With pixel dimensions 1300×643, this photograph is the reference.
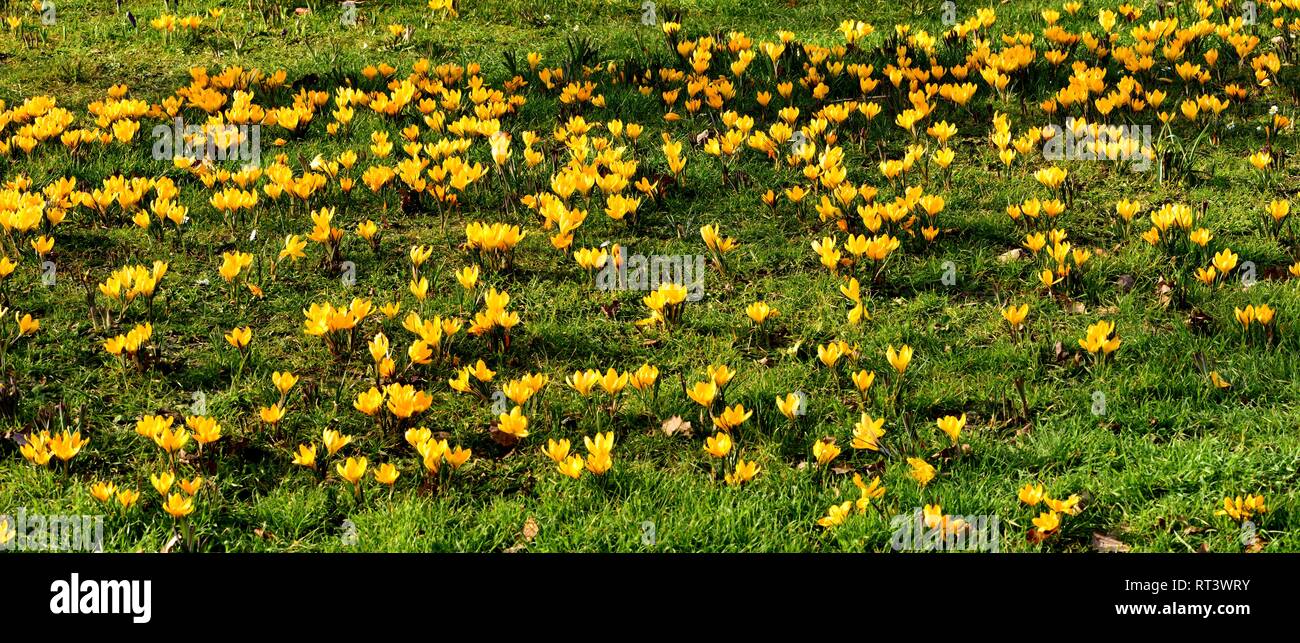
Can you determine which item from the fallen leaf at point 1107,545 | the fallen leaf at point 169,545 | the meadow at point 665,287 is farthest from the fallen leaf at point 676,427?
the fallen leaf at point 169,545

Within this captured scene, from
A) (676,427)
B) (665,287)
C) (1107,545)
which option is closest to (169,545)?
(676,427)

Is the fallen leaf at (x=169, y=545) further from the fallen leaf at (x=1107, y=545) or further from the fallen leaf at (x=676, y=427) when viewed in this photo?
the fallen leaf at (x=1107, y=545)

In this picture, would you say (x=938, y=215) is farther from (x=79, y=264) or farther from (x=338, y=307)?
(x=79, y=264)

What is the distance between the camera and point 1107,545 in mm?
4051

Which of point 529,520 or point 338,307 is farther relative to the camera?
point 338,307

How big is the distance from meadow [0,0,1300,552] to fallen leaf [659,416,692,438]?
16 millimetres

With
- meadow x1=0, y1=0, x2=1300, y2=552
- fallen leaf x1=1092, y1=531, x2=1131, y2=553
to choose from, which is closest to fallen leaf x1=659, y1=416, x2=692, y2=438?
meadow x1=0, y1=0, x2=1300, y2=552

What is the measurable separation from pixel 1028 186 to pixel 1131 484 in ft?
10.1

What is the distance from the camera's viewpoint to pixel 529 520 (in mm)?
4258

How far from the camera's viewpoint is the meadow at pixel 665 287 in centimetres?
434

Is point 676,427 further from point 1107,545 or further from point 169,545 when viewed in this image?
point 169,545

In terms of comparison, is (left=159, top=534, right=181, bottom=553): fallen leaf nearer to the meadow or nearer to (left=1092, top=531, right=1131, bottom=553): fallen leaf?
the meadow

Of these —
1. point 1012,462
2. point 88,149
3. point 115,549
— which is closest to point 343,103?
point 88,149

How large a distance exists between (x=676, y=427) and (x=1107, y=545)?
162 centimetres
